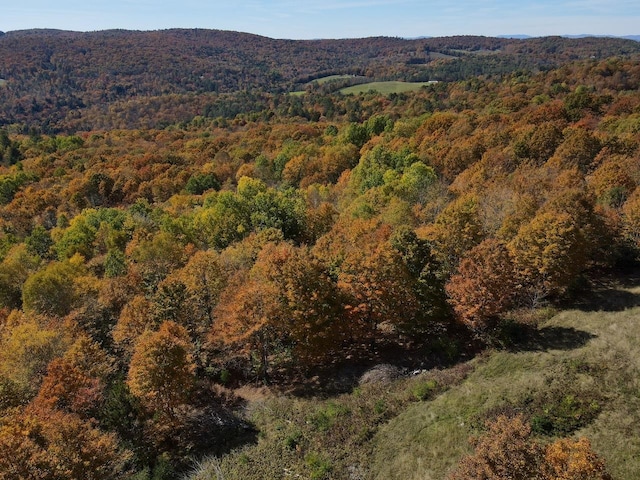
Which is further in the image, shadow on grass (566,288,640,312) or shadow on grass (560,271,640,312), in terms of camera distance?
shadow on grass (560,271,640,312)

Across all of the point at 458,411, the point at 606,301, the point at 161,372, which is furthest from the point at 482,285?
the point at 161,372

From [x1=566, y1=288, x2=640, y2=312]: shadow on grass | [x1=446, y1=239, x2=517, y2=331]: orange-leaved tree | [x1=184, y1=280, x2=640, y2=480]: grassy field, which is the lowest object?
[x1=184, y1=280, x2=640, y2=480]: grassy field

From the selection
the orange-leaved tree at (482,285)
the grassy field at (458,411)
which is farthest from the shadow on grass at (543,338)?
the orange-leaved tree at (482,285)

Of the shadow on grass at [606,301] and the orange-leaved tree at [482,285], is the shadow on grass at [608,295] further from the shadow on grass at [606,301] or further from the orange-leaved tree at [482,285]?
the orange-leaved tree at [482,285]

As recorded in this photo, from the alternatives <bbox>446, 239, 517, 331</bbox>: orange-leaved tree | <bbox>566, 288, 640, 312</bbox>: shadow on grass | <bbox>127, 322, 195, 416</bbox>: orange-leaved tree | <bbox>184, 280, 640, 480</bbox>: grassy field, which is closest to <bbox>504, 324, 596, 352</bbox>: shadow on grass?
<bbox>184, 280, 640, 480</bbox>: grassy field

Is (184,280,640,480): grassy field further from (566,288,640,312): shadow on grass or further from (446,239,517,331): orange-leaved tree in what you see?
(446,239,517,331): orange-leaved tree

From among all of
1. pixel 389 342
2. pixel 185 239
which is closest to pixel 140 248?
pixel 185 239
